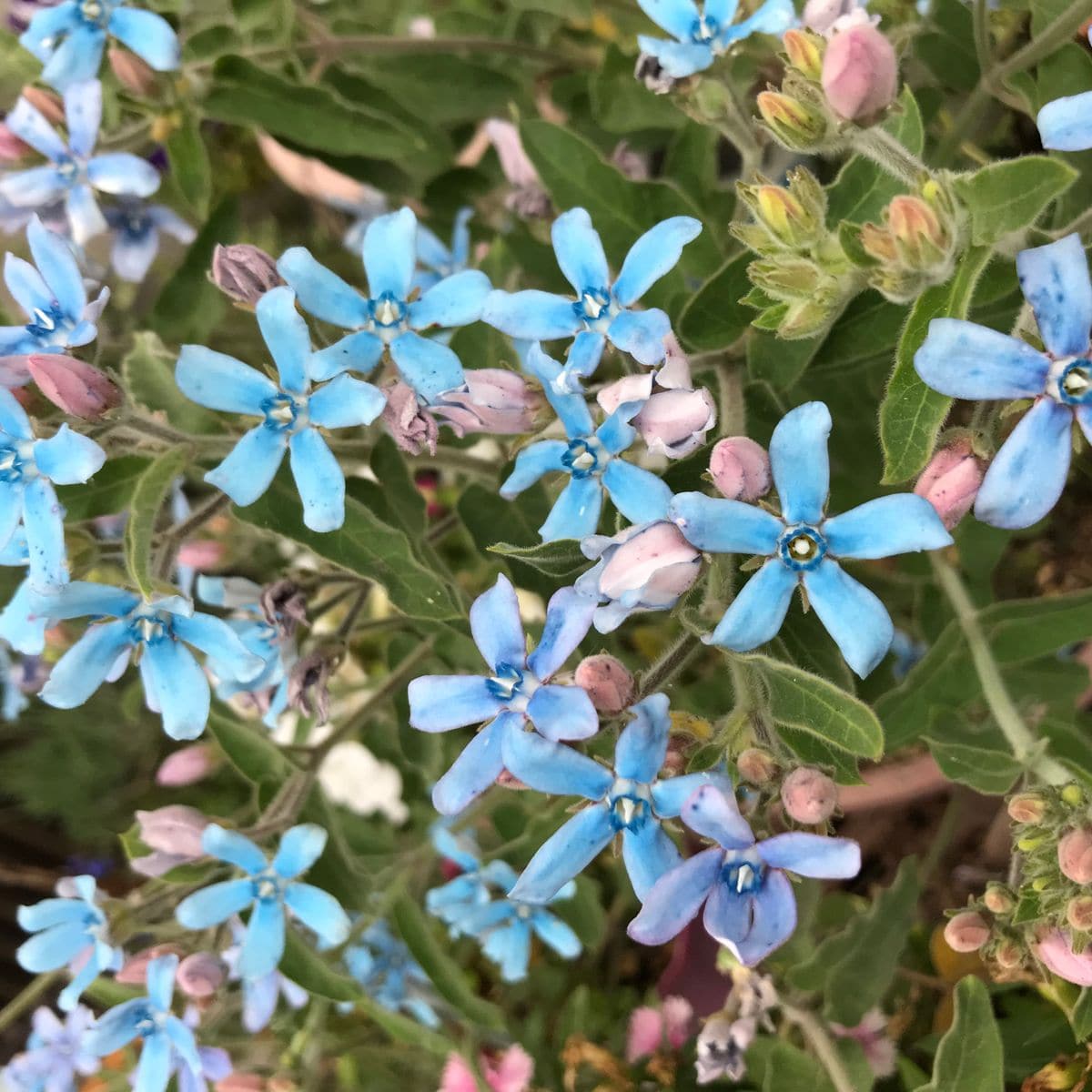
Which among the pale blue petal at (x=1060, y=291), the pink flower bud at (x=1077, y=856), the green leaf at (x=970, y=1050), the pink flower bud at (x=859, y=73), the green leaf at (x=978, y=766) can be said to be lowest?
the green leaf at (x=970, y=1050)

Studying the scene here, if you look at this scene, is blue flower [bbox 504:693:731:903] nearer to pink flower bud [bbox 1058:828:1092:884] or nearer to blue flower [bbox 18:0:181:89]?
pink flower bud [bbox 1058:828:1092:884]

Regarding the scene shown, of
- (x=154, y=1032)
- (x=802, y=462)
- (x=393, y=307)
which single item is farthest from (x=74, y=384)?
(x=154, y=1032)

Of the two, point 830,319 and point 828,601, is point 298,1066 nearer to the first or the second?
point 828,601

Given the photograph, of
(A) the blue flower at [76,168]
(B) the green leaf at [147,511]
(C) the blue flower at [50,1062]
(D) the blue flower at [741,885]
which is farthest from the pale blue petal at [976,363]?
(C) the blue flower at [50,1062]

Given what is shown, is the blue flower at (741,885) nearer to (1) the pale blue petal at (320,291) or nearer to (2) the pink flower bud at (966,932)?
(2) the pink flower bud at (966,932)

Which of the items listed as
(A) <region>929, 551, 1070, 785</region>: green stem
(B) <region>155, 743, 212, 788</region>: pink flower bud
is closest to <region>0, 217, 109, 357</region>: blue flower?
(B) <region>155, 743, 212, 788</region>: pink flower bud

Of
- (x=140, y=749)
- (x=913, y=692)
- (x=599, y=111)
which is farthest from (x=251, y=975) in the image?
(x=140, y=749)
